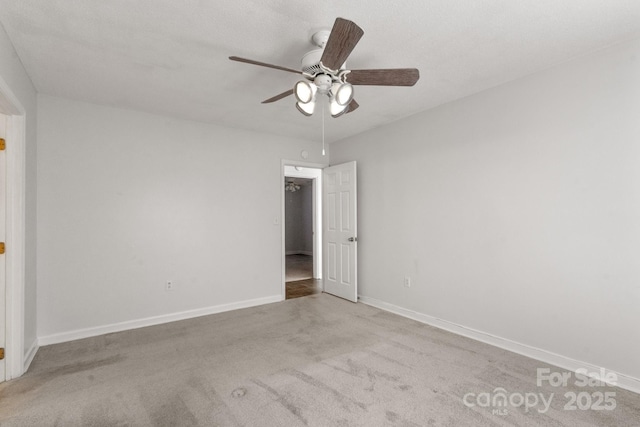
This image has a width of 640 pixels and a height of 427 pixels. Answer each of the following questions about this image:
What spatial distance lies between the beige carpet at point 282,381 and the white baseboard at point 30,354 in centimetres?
6

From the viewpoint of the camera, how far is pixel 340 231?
4.79 m

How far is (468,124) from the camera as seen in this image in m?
3.22

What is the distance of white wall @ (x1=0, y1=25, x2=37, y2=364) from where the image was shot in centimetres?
230

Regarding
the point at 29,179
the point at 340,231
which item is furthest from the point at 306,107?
the point at 340,231

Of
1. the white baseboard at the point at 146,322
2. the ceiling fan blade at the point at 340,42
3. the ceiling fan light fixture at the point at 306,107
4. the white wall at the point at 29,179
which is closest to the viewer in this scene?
the ceiling fan blade at the point at 340,42

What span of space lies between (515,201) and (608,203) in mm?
649

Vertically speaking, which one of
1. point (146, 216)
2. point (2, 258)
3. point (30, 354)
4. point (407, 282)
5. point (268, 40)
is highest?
point (268, 40)

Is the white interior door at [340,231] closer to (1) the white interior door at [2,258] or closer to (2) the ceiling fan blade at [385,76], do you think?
(2) the ceiling fan blade at [385,76]

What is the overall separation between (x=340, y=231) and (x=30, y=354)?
12.2ft

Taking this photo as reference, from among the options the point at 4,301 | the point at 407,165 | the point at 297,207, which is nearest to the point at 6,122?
the point at 4,301

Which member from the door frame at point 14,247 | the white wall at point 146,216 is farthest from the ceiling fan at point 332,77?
the white wall at point 146,216

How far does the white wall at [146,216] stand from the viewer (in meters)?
3.16

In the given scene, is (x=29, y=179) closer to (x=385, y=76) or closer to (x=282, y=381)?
(x=282, y=381)

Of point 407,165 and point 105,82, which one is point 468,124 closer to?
point 407,165
